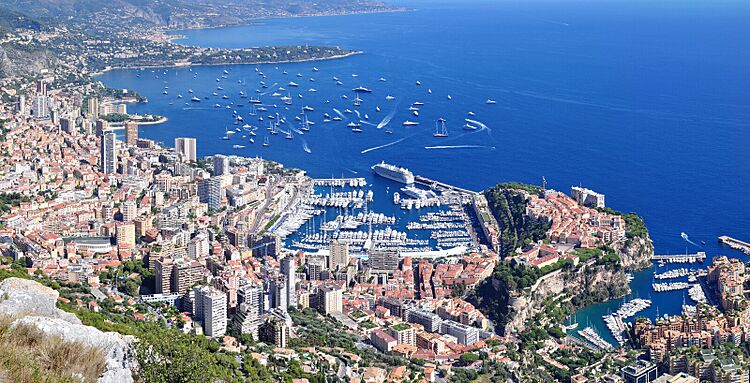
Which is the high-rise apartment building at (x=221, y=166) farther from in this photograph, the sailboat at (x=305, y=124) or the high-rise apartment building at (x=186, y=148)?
the sailboat at (x=305, y=124)

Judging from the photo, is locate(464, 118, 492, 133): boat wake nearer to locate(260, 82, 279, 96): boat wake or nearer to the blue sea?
the blue sea

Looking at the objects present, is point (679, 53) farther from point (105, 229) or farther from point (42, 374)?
point (42, 374)

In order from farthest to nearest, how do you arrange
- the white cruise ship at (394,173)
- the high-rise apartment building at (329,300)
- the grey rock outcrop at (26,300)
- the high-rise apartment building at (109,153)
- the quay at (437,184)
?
the white cruise ship at (394,173) < the high-rise apartment building at (109,153) < the quay at (437,184) < the high-rise apartment building at (329,300) < the grey rock outcrop at (26,300)

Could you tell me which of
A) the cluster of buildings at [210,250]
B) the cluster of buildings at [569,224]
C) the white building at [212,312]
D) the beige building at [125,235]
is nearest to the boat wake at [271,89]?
the cluster of buildings at [210,250]

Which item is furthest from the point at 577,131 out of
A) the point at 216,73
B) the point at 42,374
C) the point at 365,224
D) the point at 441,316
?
the point at 42,374

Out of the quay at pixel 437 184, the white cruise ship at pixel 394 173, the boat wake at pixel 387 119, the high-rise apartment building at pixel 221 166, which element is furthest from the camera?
the boat wake at pixel 387 119
